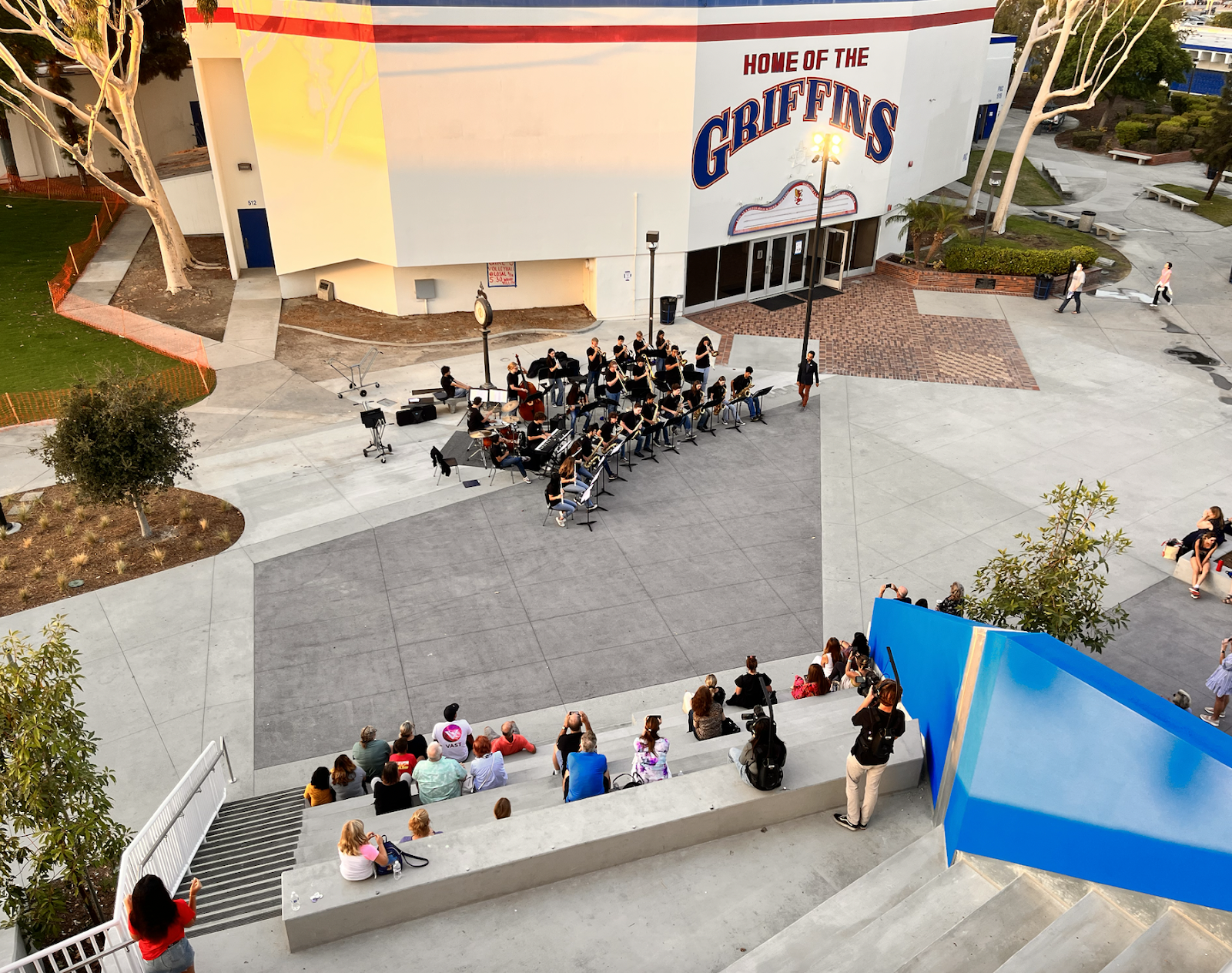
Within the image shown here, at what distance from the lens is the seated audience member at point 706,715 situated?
10219 mm

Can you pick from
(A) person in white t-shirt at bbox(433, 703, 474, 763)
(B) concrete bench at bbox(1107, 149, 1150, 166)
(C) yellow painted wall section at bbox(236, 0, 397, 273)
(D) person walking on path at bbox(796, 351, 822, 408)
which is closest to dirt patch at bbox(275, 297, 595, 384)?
(C) yellow painted wall section at bbox(236, 0, 397, 273)

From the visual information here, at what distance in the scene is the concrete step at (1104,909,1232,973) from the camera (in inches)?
220

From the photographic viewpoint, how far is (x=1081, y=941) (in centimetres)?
609

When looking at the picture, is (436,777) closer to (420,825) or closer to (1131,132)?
(420,825)

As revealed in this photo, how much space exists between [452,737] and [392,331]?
1667 cm

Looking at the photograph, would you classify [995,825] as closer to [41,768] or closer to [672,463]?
[41,768]

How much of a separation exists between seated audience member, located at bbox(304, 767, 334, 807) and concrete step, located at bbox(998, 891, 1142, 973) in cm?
642

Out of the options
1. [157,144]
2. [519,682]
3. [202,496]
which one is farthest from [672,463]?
[157,144]

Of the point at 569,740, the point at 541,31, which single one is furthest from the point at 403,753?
the point at 541,31

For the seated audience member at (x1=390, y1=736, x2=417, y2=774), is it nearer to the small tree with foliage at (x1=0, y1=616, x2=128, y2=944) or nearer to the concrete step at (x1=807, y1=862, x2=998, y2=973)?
the small tree with foliage at (x1=0, y1=616, x2=128, y2=944)

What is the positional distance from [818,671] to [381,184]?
1735 cm

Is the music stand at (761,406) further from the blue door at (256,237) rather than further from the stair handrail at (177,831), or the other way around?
the blue door at (256,237)

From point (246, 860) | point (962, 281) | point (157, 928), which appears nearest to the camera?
point (157, 928)

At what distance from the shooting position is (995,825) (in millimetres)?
7090
